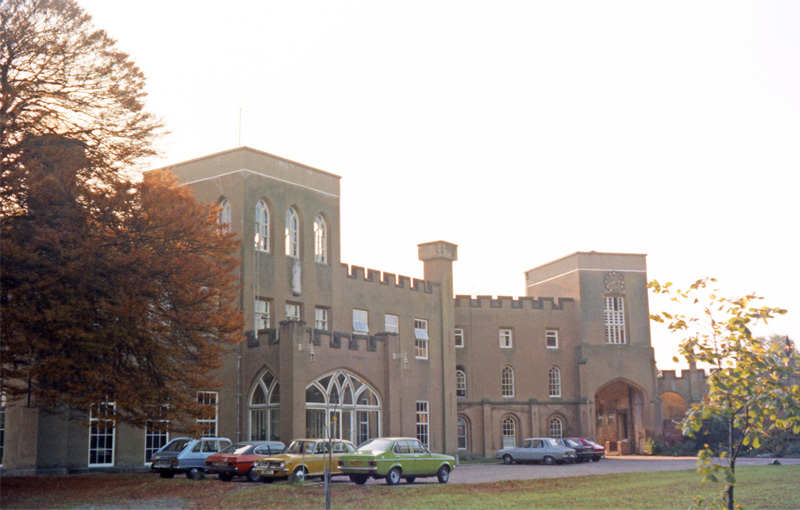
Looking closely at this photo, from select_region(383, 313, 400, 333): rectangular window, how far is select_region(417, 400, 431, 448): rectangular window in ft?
12.5

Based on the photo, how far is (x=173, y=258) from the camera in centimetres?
2252

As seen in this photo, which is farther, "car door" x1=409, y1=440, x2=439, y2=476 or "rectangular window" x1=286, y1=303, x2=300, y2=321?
"rectangular window" x1=286, y1=303, x2=300, y2=321

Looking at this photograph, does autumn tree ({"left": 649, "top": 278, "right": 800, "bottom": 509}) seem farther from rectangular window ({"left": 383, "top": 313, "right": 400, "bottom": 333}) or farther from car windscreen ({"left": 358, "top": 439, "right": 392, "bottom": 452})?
rectangular window ({"left": 383, "top": 313, "right": 400, "bottom": 333})

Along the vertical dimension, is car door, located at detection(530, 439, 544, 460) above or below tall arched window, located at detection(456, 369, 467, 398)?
below

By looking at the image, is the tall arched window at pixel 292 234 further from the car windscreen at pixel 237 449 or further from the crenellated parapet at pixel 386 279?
the car windscreen at pixel 237 449

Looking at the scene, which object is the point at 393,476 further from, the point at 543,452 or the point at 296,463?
the point at 543,452

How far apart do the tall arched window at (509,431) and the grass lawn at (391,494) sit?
23.1 meters

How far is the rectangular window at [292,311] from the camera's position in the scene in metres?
35.4

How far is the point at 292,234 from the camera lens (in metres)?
36.2

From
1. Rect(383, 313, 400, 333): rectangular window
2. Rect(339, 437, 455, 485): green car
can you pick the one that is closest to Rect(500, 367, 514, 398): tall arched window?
Rect(383, 313, 400, 333): rectangular window

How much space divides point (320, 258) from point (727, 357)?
1172 inches

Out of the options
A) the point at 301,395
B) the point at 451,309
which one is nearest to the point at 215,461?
the point at 301,395

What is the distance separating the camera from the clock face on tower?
51250mm

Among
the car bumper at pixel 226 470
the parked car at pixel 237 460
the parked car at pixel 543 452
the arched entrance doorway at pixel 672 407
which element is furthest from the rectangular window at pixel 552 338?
the car bumper at pixel 226 470
